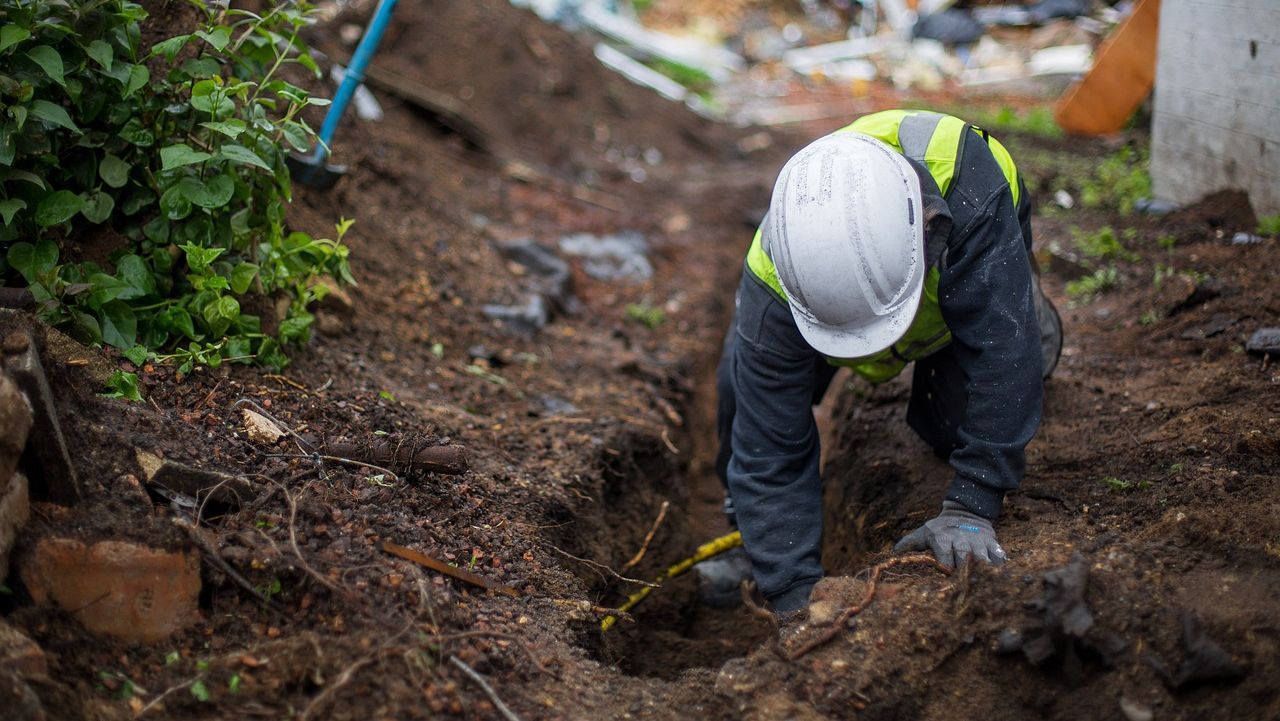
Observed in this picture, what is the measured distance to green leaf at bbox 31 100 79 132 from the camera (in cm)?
255

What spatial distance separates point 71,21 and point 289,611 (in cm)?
174

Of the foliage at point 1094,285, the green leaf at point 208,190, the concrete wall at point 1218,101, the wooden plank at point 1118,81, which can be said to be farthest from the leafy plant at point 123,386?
the wooden plank at point 1118,81

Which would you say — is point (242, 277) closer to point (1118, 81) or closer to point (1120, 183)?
point (1120, 183)

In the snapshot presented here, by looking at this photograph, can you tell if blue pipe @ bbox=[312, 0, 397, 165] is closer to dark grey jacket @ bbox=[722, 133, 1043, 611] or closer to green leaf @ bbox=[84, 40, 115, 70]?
green leaf @ bbox=[84, 40, 115, 70]

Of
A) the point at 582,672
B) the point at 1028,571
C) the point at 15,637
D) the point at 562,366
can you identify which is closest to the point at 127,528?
the point at 15,637

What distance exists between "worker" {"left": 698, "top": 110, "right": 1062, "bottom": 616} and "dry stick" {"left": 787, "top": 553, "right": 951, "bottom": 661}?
2.0 inches

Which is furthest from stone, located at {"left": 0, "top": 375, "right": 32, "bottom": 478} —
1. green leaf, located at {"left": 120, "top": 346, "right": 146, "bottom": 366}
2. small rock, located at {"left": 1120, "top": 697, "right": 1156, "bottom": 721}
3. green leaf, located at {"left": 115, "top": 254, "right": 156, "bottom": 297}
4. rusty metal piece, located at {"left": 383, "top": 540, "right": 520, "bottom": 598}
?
small rock, located at {"left": 1120, "top": 697, "right": 1156, "bottom": 721}

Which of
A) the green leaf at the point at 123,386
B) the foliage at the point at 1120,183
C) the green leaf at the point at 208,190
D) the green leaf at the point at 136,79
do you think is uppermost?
the green leaf at the point at 136,79

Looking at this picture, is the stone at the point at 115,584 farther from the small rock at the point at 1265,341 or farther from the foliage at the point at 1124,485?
the small rock at the point at 1265,341

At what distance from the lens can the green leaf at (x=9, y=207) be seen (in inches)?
102

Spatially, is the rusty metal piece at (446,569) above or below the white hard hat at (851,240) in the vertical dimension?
below

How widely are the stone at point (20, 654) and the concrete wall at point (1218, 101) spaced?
16.3ft

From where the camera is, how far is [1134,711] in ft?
6.95

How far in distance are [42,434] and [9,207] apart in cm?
74
